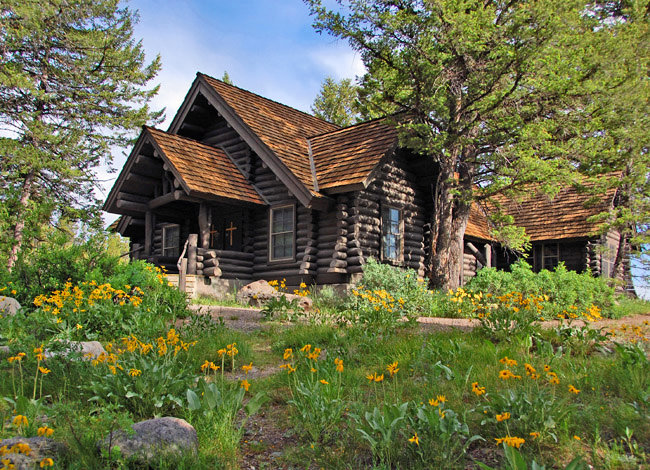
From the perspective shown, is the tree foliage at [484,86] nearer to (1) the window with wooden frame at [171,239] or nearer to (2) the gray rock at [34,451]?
(1) the window with wooden frame at [171,239]

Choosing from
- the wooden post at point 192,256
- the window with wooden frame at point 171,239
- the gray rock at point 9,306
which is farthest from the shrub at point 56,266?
the window with wooden frame at point 171,239

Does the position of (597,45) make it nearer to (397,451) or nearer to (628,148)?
(628,148)

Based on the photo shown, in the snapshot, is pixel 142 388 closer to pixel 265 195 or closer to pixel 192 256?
pixel 192 256

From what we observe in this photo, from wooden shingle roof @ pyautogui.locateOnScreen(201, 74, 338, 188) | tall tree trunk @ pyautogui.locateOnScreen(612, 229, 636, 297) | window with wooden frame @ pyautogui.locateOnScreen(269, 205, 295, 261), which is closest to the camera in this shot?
wooden shingle roof @ pyautogui.locateOnScreen(201, 74, 338, 188)

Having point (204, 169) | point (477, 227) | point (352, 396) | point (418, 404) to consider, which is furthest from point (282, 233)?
point (418, 404)

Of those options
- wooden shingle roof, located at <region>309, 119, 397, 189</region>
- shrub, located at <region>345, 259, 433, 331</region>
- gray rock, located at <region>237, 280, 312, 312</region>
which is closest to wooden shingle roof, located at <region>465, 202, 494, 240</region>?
wooden shingle roof, located at <region>309, 119, 397, 189</region>

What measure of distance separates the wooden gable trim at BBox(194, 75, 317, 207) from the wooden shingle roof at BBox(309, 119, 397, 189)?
0.79m

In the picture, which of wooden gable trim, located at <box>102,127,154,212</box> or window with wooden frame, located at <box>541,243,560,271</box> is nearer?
wooden gable trim, located at <box>102,127,154,212</box>

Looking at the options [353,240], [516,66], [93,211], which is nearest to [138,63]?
[93,211]

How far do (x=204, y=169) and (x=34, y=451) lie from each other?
13.4m

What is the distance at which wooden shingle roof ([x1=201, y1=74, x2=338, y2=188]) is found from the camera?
1644 centimetres

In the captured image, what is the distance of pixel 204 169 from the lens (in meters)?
16.4

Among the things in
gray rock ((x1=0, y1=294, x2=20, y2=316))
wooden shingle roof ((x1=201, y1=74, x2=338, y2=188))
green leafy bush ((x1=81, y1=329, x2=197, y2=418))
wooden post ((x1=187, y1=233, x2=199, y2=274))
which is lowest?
green leafy bush ((x1=81, y1=329, x2=197, y2=418))

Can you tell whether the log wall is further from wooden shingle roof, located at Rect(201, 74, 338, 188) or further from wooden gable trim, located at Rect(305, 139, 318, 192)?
wooden shingle roof, located at Rect(201, 74, 338, 188)
